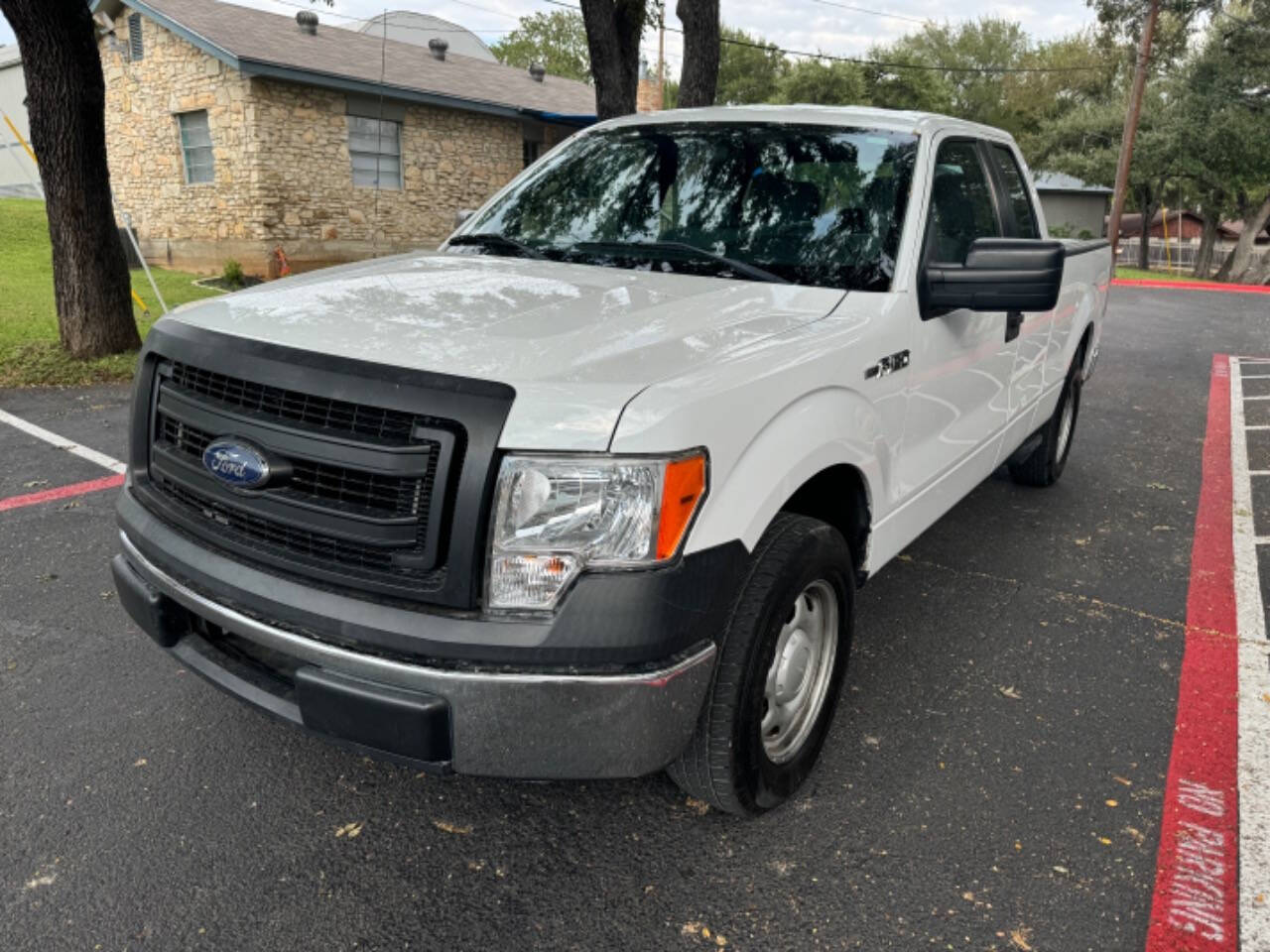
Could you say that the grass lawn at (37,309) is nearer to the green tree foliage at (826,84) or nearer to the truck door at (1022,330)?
the truck door at (1022,330)

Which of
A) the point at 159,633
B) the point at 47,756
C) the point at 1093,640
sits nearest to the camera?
the point at 159,633

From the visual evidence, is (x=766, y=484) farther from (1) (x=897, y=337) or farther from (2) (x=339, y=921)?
(2) (x=339, y=921)

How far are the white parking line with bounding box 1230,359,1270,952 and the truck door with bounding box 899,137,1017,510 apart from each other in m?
1.18

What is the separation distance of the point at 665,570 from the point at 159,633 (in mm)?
1372

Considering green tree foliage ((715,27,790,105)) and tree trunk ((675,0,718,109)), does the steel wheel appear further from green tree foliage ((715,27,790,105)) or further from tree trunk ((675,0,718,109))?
green tree foliage ((715,27,790,105))

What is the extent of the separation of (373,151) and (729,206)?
1571 cm

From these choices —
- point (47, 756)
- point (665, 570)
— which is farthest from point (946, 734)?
point (47, 756)

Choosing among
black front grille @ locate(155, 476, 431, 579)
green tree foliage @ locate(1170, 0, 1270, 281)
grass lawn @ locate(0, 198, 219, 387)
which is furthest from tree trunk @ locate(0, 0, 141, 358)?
green tree foliage @ locate(1170, 0, 1270, 281)

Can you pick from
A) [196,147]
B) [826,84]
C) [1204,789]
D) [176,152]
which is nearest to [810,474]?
[1204,789]

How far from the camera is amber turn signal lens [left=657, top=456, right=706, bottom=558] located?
1963 mm

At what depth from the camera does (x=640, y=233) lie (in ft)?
11.1

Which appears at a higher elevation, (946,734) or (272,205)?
(272,205)

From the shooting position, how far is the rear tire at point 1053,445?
546cm

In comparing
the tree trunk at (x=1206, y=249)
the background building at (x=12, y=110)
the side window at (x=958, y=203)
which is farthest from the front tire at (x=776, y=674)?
the tree trunk at (x=1206, y=249)
